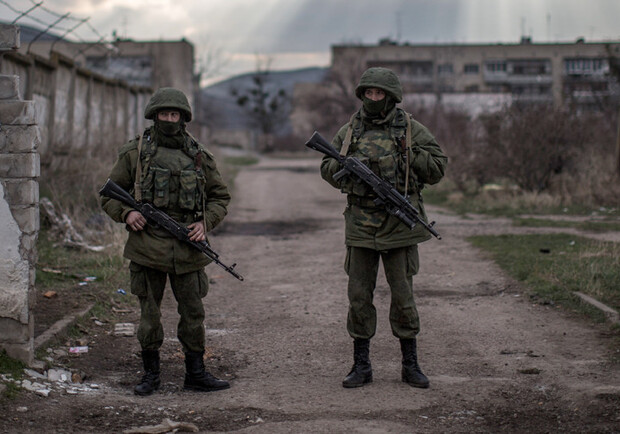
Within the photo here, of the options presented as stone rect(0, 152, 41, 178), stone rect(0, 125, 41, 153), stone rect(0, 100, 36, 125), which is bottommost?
stone rect(0, 152, 41, 178)

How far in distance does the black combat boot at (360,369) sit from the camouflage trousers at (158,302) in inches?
37.5

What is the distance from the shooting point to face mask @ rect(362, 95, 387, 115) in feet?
15.9

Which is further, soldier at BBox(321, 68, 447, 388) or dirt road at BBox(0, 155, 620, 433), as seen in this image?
soldier at BBox(321, 68, 447, 388)

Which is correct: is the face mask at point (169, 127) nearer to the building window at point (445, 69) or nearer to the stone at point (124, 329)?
the stone at point (124, 329)

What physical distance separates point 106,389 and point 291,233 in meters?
8.11

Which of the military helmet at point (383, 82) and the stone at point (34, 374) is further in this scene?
the stone at point (34, 374)

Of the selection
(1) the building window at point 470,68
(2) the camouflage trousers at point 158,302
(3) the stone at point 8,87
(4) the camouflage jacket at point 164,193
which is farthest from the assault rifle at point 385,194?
(1) the building window at point 470,68

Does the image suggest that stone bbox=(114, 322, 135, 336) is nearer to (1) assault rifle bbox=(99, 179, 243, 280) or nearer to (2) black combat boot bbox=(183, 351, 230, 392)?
(2) black combat boot bbox=(183, 351, 230, 392)

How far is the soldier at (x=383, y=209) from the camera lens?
486cm

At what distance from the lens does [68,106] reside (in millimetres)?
14398

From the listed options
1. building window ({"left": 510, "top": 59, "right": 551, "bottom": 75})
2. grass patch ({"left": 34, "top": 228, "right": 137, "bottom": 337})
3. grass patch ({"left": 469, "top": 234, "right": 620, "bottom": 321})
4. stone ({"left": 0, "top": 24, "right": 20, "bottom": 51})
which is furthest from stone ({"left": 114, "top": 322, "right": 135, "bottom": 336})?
building window ({"left": 510, "top": 59, "right": 551, "bottom": 75})

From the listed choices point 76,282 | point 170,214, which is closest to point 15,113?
point 170,214

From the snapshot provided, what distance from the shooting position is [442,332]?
6402 mm

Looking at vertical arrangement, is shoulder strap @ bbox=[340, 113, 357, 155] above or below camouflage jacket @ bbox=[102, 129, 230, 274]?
above
